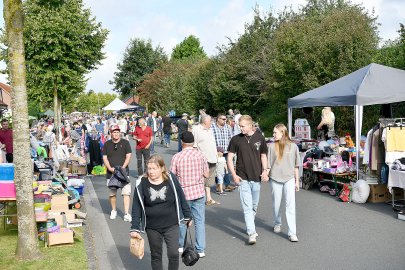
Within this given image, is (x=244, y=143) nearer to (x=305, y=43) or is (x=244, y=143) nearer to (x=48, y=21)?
(x=305, y=43)

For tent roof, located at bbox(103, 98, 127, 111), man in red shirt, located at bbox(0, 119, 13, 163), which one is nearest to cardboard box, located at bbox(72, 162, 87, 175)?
man in red shirt, located at bbox(0, 119, 13, 163)

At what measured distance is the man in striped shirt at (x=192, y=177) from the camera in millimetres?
6586

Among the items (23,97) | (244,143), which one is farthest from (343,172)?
(23,97)

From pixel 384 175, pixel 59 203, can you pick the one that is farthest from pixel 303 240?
pixel 59 203

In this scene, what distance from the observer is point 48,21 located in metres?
23.0

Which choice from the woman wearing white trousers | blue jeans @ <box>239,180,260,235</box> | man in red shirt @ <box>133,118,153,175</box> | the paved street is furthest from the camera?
man in red shirt @ <box>133,118,153,175</box>

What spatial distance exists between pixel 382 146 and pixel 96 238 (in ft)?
20.6

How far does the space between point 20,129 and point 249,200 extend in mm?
3515

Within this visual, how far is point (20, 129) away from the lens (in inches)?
270

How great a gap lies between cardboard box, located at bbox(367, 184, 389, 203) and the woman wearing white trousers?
3.59 metres

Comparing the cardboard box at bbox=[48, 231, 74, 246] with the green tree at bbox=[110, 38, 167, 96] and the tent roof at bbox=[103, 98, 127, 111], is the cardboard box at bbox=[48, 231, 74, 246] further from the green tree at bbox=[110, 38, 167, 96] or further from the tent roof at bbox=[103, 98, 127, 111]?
the green tree at bbox=[110, 38, 167, 96]

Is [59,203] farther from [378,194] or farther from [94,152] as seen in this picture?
[94,152]

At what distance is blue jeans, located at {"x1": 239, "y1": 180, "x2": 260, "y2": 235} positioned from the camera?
24.3ft

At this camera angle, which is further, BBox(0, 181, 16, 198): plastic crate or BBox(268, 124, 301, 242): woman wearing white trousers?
BBox(0, 181, 16, 198): plastic crate
